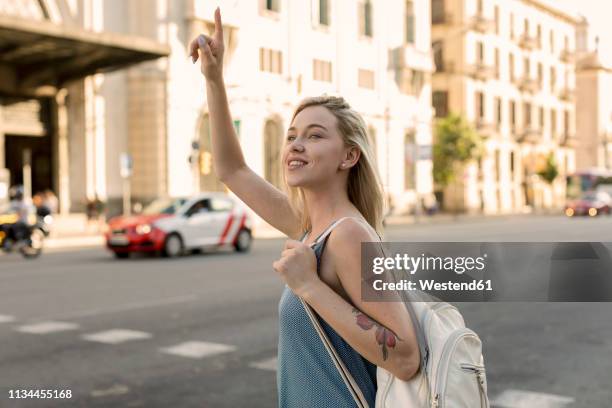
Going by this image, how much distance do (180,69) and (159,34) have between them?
17.3 ft

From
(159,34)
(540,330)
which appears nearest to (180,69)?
(159,34)

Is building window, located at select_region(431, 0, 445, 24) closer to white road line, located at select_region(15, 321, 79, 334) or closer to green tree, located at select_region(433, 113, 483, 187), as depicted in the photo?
white road line, located at select_region(15, 321, 79, 334)

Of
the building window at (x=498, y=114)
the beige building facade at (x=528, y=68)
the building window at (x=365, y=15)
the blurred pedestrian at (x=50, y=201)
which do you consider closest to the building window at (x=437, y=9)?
the beige building facade at (x=528, y=68)

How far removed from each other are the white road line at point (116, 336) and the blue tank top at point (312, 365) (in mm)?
5396

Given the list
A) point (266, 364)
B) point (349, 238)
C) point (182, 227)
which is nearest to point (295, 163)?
point (349, 238)

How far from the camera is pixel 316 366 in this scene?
173 cm

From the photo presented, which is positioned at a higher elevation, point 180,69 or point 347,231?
point 180,69

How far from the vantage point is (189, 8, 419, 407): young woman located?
4.94ft

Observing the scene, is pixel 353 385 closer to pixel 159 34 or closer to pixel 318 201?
pixel 318 201

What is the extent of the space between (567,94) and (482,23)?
1479 millimetres

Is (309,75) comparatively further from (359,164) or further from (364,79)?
(359,164)

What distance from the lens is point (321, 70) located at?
3.50 metres

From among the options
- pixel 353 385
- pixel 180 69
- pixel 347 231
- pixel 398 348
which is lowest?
pixel 353 385

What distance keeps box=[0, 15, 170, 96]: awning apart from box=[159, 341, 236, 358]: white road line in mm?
16614
